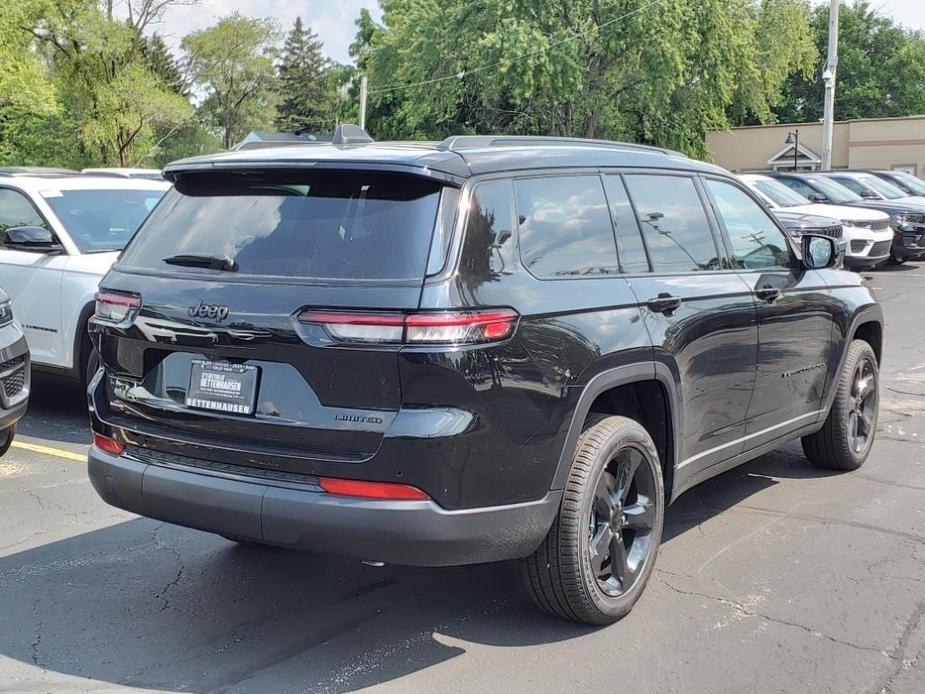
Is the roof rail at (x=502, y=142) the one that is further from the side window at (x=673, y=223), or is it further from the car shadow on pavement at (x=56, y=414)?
the car shadow on pavement at (x=56, y=414)

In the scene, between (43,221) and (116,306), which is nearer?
(116,306)

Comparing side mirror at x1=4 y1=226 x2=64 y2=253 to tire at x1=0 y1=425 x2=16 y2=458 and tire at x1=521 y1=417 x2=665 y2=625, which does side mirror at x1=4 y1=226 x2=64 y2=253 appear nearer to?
tire at x1=0 y1=425 x2=16 y2=458

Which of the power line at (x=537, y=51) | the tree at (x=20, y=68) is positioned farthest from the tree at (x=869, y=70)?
the tree at (x=20, y=68)

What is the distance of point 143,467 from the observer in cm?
370

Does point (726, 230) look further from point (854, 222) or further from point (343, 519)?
point (854, 222)

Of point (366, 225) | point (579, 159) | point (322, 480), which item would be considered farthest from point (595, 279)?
point (322, 480)

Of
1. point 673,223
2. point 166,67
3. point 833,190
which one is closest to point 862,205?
point 833,190

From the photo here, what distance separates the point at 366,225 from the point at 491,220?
0.45 meters

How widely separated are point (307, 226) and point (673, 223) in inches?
71.1

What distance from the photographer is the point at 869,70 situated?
65.2 metres

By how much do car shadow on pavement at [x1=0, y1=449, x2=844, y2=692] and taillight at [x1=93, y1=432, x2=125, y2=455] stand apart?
701 millimetres

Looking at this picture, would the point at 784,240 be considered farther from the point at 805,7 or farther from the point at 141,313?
the point at 805,7

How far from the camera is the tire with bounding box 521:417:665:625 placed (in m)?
3.68

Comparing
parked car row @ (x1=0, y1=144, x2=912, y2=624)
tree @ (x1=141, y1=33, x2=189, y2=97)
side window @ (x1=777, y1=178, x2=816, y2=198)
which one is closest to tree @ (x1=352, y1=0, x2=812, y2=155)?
side window @ (x1=777, y1=178, x2=816, y2=198)
